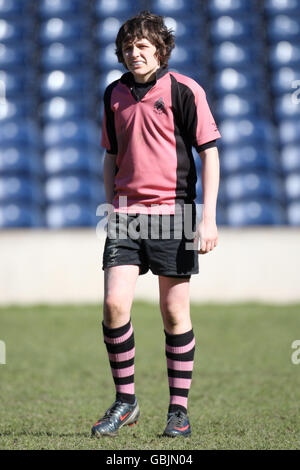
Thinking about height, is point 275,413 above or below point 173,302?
below

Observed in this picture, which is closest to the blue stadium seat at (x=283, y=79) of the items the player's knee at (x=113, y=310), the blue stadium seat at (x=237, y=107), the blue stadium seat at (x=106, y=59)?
the blue stadium seat at (x=237, y=107)

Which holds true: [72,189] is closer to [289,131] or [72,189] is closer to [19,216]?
[19,216]

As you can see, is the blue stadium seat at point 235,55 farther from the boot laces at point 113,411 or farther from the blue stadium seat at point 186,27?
the boot laces at point 113,411

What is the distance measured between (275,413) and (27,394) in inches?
45.7

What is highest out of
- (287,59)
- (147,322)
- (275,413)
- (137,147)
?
(287,59)

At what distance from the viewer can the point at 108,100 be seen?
2.47 meters

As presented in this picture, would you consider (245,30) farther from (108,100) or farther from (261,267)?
(108,100)

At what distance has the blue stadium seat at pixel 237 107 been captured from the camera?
9609mm

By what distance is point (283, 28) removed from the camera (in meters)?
10.4

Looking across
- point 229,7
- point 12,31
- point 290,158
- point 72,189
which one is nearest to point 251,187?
point 290,158

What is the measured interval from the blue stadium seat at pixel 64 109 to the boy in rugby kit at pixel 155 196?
23.8ft

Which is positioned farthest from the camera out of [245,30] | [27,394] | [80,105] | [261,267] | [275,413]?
[245,30]

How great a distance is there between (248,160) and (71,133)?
223 cm
